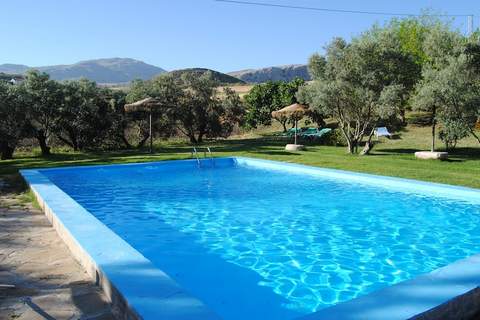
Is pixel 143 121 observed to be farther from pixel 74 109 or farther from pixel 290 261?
pixel 290 261

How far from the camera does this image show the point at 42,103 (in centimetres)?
1780

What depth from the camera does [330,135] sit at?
22.6 m

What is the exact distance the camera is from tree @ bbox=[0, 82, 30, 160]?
16359 millimetres

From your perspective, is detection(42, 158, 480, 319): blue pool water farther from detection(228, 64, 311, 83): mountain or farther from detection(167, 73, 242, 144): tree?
detection(228, 64, 311, 83): mountain

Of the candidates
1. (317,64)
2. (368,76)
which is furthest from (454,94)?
(317,64)

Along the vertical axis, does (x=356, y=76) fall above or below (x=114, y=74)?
below

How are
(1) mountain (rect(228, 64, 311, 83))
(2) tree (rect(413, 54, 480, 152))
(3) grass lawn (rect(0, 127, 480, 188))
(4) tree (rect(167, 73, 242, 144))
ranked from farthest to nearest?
(1) mountain (rect(228, 64, 311, 83)) → (4) tree (rect(167, 73, 242, 144)) → (2) tree (rect(413, 54, 480, 152)) → (3) grass lawn (rect(0, 127, 480, 188))

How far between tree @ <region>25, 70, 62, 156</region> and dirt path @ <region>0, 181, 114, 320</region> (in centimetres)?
1288

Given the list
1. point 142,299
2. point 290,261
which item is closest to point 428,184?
point 290,261

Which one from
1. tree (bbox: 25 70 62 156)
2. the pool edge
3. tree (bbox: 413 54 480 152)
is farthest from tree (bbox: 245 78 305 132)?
the pool edge

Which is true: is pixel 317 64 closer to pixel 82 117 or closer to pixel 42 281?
pixel 82 117

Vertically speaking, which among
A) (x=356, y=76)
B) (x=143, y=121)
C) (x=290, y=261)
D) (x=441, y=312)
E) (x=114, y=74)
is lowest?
(x=290, y=261)

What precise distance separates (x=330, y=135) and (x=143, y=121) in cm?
996

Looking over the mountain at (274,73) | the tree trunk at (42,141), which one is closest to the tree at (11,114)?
the tree trunk at (42,141)
